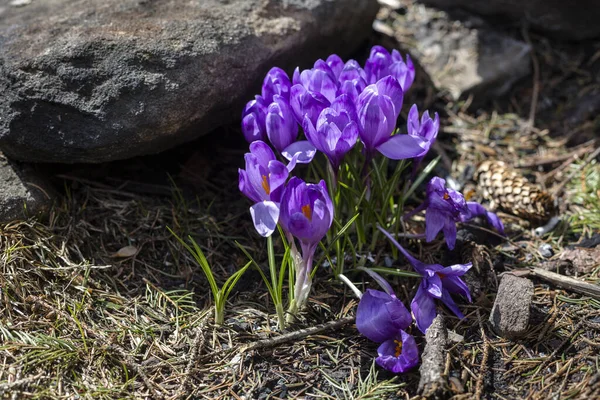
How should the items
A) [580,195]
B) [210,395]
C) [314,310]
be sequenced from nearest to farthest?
1. [210,395]
2. [314,310]
3. [580,195]

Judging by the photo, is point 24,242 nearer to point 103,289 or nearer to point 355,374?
point 103,289

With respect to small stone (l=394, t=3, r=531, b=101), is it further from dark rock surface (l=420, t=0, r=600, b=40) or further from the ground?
the ground

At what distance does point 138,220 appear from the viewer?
2.56 m

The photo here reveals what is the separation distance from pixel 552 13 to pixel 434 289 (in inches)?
88.9

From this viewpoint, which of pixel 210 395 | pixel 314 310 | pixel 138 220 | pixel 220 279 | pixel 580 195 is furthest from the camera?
pixel 580 195

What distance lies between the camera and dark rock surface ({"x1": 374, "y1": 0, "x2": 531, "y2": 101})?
3447mm

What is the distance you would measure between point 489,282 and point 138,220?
4.90 feet

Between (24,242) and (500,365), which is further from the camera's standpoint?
(24,242)

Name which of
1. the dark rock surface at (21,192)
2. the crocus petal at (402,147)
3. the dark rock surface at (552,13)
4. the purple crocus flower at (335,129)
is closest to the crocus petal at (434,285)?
the crocus petal at (402,147)

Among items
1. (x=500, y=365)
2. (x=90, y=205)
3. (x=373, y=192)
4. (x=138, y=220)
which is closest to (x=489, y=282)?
(x=500, y=365)

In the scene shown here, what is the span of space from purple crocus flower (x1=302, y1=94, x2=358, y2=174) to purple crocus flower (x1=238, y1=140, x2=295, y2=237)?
14 cm

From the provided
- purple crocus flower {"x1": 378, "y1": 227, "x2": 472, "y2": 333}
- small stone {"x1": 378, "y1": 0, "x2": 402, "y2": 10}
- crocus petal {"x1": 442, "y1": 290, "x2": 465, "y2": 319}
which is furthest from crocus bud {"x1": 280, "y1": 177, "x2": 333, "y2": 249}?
small stone {"x1": 378, "y1": 0, "x2": 402, "y2": 10}

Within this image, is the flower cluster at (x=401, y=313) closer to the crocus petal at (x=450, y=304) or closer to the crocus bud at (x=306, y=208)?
the crocus petal at (x=450, y=304)

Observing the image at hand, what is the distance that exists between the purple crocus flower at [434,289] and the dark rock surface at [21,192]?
1.50 meters
